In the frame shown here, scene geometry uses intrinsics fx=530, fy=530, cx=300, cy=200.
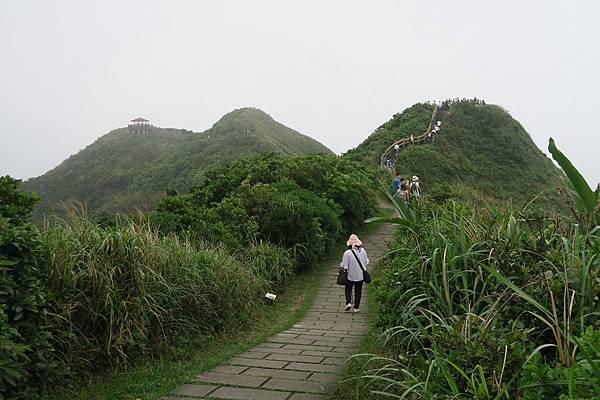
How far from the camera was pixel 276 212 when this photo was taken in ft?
40.9

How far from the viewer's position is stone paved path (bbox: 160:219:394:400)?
15.2ft

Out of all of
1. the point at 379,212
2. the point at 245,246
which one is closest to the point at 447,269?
the point at 245,246

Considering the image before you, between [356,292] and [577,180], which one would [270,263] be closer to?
[356,292]

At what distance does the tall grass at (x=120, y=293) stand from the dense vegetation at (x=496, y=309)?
2.28 meters

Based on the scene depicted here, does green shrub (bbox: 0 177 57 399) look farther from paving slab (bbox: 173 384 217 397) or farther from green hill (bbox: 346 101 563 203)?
green hill (bbox: 346 101 563 203)

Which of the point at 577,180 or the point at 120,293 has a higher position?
the point at 577,180

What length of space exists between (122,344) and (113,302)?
42 centimetres

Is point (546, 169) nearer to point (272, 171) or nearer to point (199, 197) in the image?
point (272, 171)

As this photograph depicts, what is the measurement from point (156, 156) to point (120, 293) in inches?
2217

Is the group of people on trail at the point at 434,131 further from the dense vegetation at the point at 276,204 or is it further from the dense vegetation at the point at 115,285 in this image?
the dense vegetation at the point at 115,285

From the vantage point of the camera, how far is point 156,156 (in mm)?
59531

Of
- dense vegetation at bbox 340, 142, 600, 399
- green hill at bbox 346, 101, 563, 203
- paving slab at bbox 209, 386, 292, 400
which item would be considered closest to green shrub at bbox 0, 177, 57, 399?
paving slab at bbox 209, 386, 292, 400

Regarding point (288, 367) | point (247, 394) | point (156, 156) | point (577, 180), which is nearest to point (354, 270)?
point (288, 367)

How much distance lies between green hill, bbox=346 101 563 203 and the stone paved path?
2026cm
